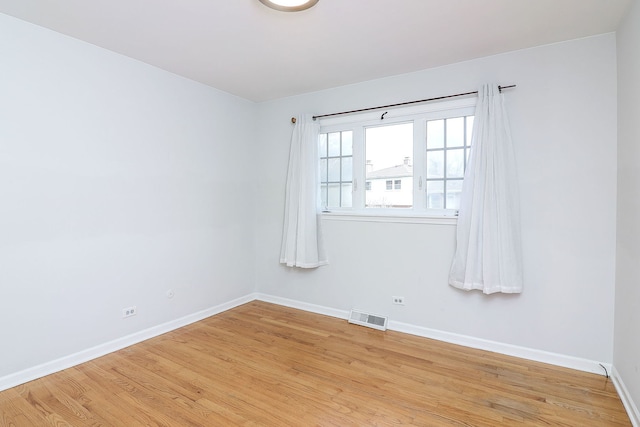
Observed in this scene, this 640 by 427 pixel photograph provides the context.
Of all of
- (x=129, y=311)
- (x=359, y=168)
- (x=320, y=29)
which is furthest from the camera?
(x=359, y=168)

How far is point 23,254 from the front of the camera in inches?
89.4

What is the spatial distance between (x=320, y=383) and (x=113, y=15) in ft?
9.67

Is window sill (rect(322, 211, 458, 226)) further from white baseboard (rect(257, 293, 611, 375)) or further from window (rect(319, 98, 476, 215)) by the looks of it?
white baseboard (rect(257, 293, 611, 375))

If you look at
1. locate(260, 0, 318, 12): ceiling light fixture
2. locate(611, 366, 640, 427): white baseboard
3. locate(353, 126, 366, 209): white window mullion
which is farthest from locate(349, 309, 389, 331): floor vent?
locate(260, 0, 318, 12): ceiling light fixture

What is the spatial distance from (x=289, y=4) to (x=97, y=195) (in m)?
2.13

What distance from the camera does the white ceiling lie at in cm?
206

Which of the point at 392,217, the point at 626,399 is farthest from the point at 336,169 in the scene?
the point at 626,399

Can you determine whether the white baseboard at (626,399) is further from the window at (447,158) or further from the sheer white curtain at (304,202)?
the sheer white curtain at (304,202)

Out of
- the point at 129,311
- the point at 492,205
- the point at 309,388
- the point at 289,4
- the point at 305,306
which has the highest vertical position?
the point at 289,4

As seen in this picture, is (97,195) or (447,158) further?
(447,158)

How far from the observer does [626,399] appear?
78.7 inches

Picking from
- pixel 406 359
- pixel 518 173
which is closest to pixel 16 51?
pixel 406 359

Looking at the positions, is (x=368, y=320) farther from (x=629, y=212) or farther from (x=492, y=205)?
(x=629, y=212)

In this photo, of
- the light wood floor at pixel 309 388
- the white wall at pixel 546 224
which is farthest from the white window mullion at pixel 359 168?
the light wood floor at pixel 309 388
